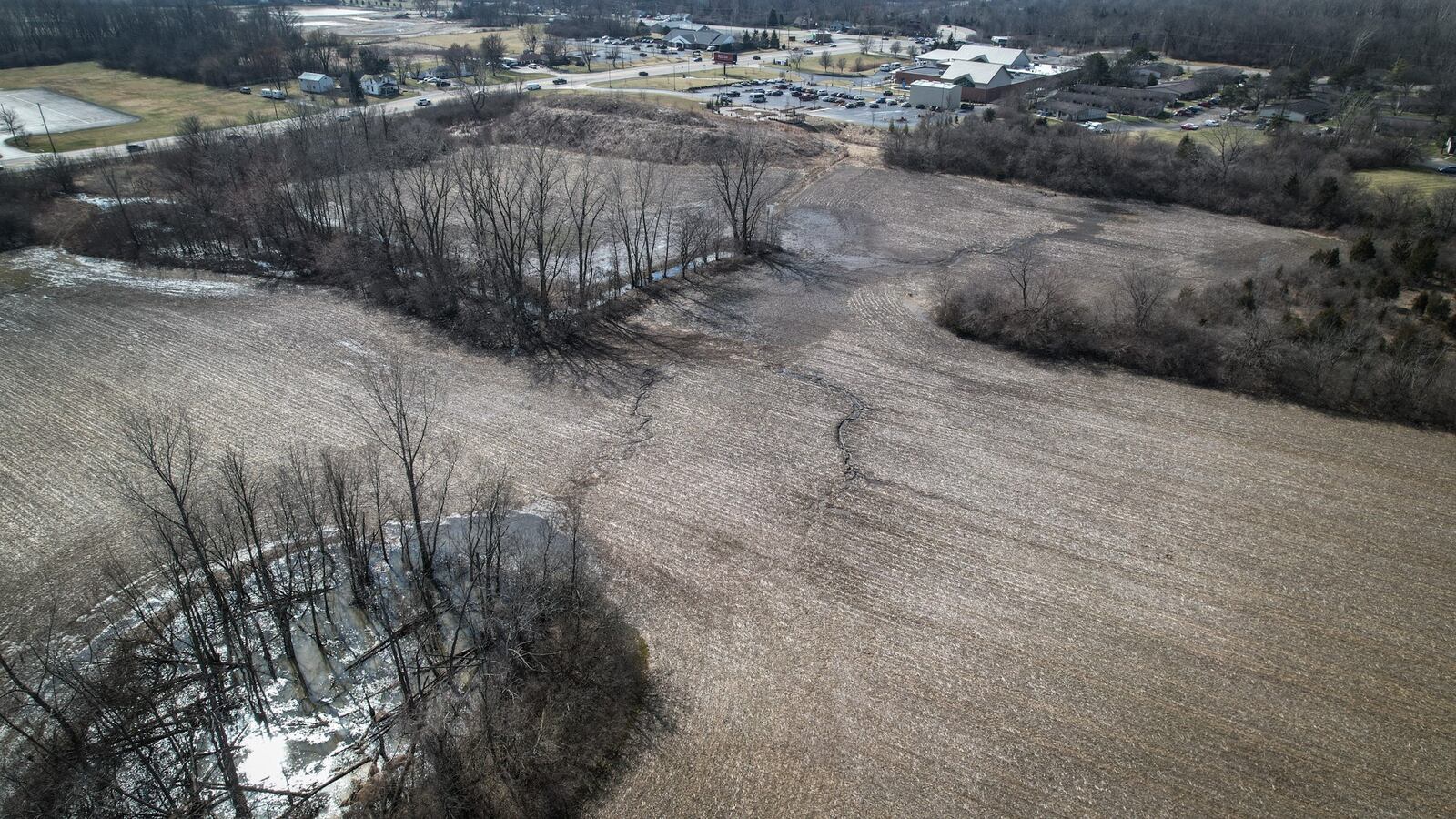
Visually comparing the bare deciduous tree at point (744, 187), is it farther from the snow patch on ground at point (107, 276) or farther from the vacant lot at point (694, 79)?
the vacant lot at point (694, 79)

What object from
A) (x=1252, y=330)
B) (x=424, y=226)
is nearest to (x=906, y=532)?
(x=1252, y=330)

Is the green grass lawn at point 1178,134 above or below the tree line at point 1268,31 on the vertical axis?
below

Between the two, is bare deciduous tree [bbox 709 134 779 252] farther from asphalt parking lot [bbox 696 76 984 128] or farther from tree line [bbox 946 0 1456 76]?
tree line [bbox 946 0 1456 76]

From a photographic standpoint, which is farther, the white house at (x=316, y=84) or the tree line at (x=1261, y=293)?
the white house at (x=316, y=84)

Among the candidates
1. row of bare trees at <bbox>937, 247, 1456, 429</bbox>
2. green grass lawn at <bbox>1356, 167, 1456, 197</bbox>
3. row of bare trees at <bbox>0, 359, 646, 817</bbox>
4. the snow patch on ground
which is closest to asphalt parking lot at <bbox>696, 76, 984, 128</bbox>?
green grass lawn at <bbox>1356, 167, 1456, 197</bbox>

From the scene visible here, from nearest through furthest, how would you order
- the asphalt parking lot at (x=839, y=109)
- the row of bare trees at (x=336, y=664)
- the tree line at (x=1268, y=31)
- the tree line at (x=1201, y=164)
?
the row of bare trees at (x=336, y=664), the tree line at (x=1201, y=164), the asphalt parking lot at (x=839, y=109), the tree line at (x=1268, y=31)

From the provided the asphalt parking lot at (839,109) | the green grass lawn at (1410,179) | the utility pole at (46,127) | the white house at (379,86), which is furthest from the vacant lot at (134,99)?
the green grass lawn at (1410,179)

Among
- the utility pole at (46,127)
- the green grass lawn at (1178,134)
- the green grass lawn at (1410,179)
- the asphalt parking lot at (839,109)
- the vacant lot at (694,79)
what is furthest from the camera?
the vacant lot at (694,79)

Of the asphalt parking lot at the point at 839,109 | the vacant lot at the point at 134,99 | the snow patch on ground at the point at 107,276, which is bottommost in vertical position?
the snow patch on ground at the point at 107,276
